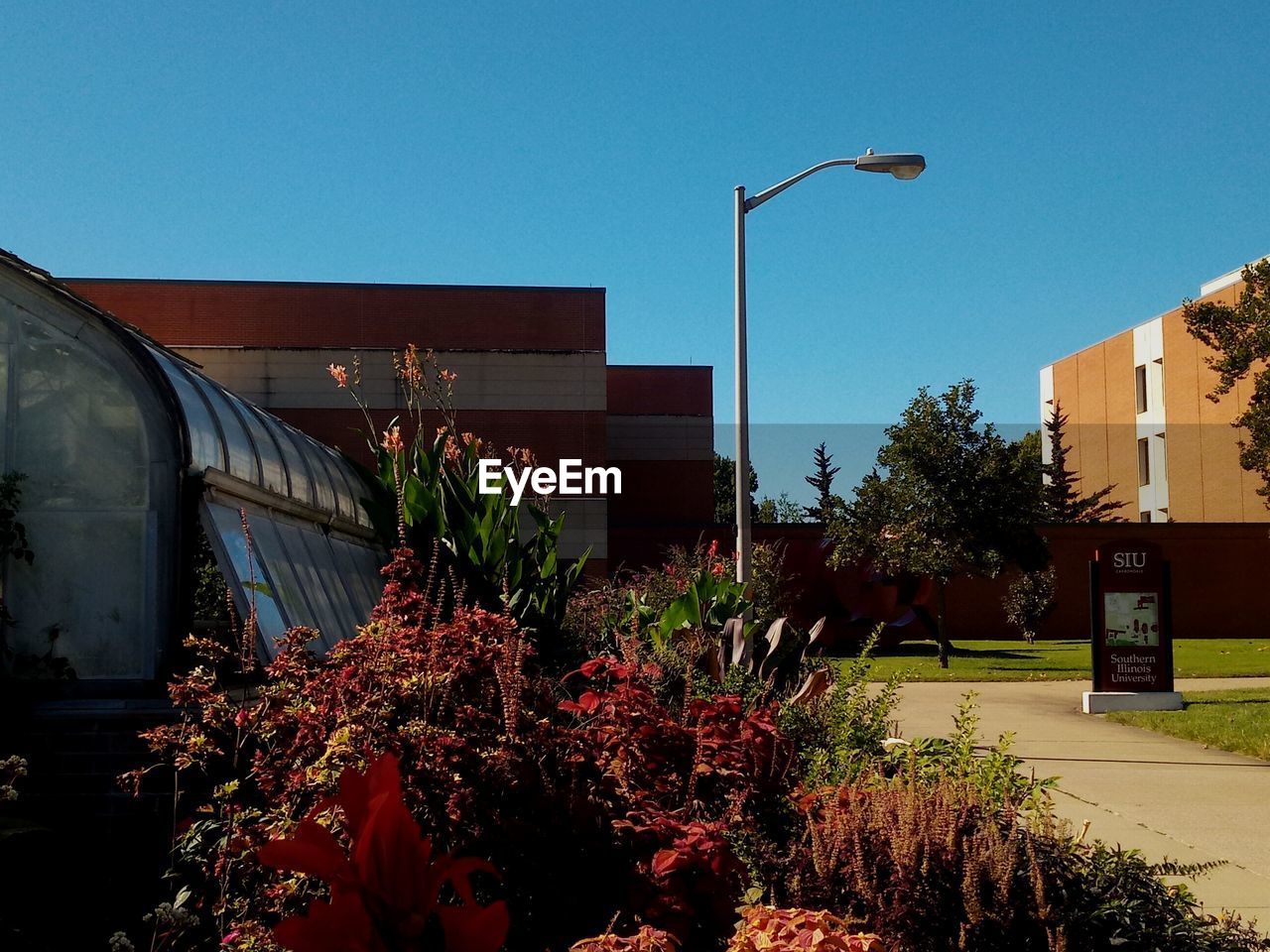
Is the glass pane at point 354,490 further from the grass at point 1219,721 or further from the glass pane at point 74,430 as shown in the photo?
the grass at point 1219,721

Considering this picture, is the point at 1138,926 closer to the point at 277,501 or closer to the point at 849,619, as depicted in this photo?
the point at 277,501

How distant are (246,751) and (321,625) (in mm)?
3433

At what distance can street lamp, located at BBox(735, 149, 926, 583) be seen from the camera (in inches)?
586

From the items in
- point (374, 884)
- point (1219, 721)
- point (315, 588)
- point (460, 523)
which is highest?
point (460, 523)

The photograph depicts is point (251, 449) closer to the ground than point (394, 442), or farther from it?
closer to the ground

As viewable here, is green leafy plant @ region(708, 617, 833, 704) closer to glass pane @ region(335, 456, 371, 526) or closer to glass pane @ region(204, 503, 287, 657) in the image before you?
glass pane @ region(204, 503, 287, 657)

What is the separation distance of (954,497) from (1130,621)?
944 centimetres

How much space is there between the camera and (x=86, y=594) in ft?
21.9

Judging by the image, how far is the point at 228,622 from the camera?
23.0 feet

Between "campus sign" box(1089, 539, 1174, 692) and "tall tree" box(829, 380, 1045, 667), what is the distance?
8.63 metres

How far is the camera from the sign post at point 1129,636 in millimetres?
15547

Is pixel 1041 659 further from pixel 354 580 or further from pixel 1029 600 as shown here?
pixel 354 580

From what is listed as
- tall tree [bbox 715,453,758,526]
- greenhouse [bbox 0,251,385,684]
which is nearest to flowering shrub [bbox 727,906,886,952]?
greenhouse [bbox 0,251,385,684]

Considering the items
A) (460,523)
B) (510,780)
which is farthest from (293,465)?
(510,780)
